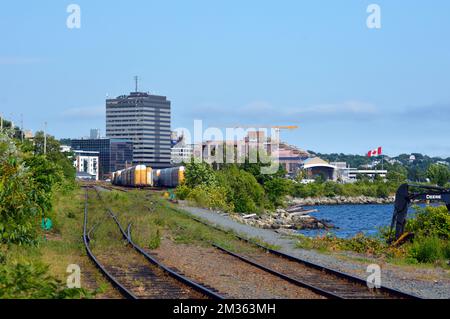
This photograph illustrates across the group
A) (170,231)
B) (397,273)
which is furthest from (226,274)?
(170,231)

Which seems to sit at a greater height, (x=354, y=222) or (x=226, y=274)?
(x=226, y=274)

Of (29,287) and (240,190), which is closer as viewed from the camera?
(29,287)

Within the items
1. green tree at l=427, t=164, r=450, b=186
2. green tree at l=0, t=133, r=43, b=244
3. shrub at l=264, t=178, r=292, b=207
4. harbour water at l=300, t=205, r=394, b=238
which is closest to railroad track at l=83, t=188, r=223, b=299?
green tree at l=0, t=133, r=43, b=244

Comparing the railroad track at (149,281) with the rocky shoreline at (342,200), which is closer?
the railroad track at (149,281)

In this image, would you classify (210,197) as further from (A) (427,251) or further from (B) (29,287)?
(B) (29,287)

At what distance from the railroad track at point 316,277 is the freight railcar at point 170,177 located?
43356mm

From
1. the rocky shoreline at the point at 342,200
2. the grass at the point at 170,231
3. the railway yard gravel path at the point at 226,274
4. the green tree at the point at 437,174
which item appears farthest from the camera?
the green tree at the point at 437,174

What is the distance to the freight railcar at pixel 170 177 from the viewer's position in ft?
226

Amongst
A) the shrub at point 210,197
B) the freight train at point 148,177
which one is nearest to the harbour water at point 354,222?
the shrub at point 210,197

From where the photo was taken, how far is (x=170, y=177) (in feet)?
251

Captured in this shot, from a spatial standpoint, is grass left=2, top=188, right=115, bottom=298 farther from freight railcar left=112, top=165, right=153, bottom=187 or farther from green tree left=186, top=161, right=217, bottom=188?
freight railcar left=112, top=165, right=153, bottom=187

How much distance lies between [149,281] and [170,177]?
198 ft

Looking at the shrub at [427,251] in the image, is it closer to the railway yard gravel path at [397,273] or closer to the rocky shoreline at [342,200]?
the railway yard gravel path at [397,273]
